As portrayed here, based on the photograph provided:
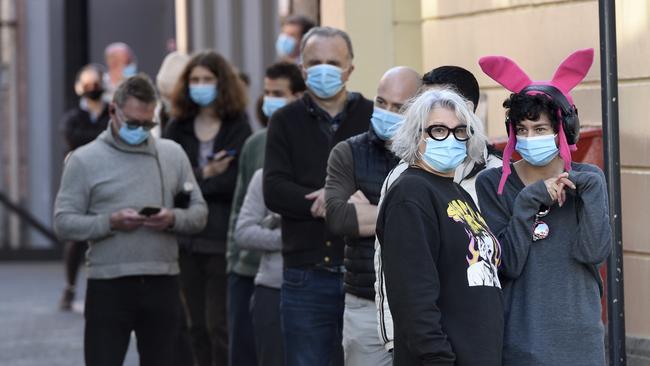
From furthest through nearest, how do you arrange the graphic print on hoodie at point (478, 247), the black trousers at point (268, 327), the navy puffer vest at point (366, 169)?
the black trousers at point (268, 327) < the navy puffer vest at point (366, 169) < the graphic print on hoodie at point (478, 247)

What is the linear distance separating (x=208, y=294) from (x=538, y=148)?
13.8 feet

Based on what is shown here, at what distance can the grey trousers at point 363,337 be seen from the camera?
6.15m

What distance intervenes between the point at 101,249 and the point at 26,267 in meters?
10.6

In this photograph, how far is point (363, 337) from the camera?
20.4 ft

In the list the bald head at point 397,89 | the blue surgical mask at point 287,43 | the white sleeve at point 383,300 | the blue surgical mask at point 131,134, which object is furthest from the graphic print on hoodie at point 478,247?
the blue surgical mask at point 287,43

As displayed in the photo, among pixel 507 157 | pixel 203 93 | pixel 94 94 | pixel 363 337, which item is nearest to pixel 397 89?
pixel 363 337

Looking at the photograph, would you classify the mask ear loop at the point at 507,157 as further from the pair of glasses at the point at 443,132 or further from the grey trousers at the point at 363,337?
the grey trousers at the point at 363,337

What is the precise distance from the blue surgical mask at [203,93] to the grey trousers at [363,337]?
10.5ft

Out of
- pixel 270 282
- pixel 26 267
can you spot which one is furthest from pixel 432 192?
pixel 26 267

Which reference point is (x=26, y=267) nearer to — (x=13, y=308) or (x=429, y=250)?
(x=13, y=308)

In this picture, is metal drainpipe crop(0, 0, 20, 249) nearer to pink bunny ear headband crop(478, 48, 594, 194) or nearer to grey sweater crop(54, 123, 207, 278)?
grey sweater crop(54, 123, 207, 278)

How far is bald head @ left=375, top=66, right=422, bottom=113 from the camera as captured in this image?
20.7 feet

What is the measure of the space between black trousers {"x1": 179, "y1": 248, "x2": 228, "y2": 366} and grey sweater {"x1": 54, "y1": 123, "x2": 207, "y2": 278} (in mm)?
1149

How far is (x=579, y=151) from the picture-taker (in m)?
6.86
